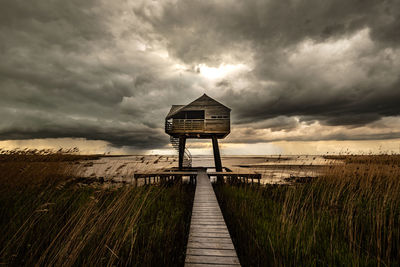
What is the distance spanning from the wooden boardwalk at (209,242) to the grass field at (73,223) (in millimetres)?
566

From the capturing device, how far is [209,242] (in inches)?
139

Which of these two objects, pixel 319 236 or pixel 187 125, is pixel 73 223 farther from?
pixel 187 125

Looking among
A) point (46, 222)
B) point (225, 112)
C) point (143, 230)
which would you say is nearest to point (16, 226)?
point (46, 222)

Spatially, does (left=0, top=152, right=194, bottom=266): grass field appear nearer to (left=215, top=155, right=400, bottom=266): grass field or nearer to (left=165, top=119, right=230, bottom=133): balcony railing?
(left=215, top=155, right=400, bottom=266): grass field

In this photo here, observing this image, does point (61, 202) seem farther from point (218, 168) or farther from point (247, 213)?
point (218, 168)

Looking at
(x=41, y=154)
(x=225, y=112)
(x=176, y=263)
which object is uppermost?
(x=225, y=112)

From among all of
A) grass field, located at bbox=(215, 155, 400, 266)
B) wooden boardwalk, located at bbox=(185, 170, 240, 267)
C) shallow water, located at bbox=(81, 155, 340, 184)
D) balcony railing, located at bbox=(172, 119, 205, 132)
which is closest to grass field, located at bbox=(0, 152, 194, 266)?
wooden boardwalk, located at bbox=(185, 170, 240, 267)

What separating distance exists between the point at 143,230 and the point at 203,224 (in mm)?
1513

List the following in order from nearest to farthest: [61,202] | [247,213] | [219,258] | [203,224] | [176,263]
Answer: [219,258]
[176,263]
[203,224]
[61,202]
[247,213]

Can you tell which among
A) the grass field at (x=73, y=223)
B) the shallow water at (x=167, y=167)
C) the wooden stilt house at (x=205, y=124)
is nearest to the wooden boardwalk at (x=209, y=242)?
the grass field at (x=73, y=223)

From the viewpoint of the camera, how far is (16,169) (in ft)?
19.9

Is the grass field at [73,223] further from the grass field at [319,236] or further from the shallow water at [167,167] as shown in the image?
the grass field at [319,236]

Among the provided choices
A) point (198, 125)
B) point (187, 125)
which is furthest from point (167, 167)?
point (198, 125)

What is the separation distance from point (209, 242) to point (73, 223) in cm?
359
